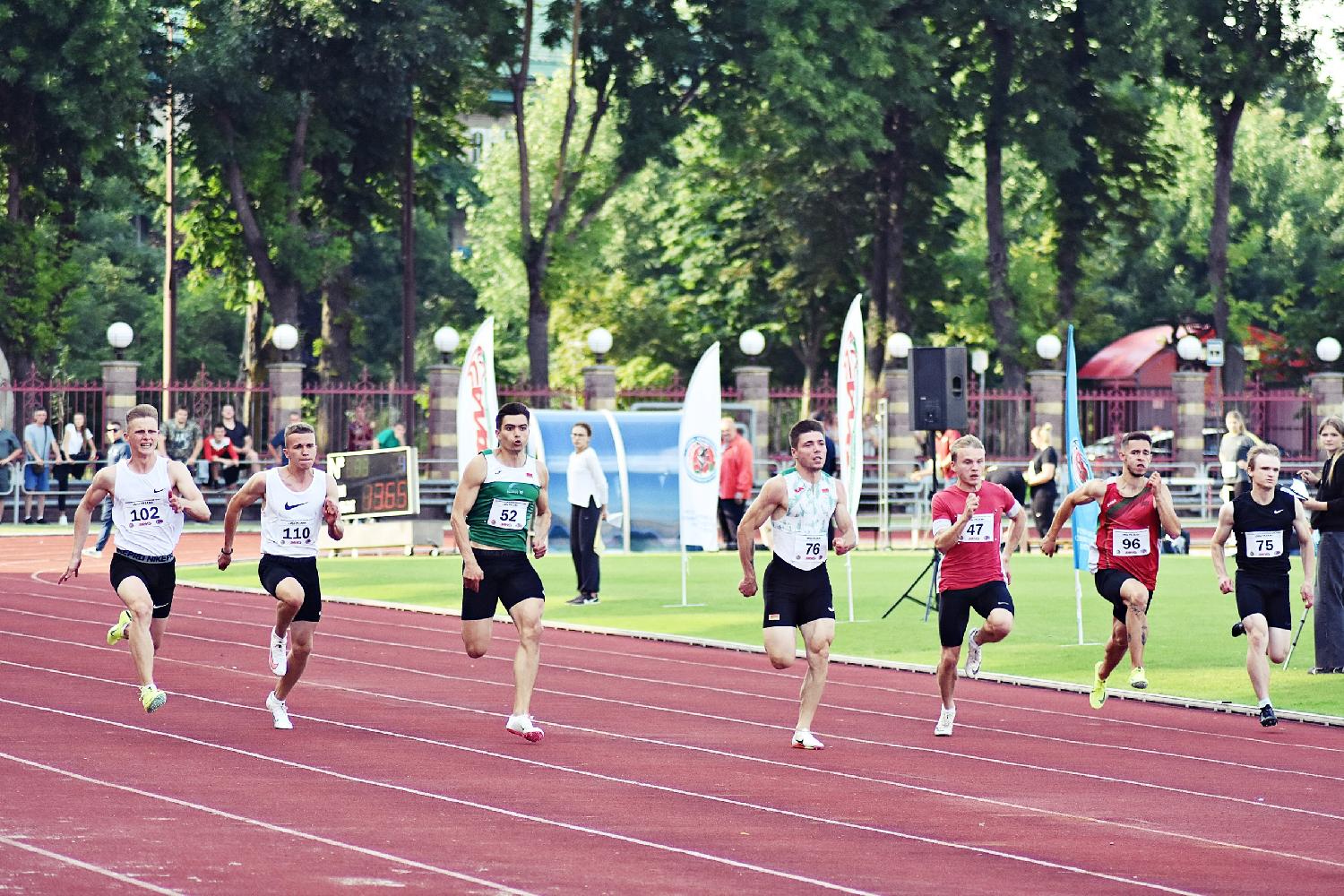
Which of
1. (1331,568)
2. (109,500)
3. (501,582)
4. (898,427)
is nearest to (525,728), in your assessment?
(501,582)

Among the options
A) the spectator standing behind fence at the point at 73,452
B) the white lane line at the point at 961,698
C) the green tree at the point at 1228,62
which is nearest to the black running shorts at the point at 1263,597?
the white lane line at the point at 961,698

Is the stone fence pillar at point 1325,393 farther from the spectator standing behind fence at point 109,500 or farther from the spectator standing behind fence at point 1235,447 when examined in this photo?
the spectator standing behind fence at point 109,500

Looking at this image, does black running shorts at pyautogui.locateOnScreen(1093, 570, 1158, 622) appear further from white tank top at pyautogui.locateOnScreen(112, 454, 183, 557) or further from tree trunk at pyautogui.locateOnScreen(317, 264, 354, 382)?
tree trunk at pyautogui.locateOnScreen(317, 264, 354, 382)

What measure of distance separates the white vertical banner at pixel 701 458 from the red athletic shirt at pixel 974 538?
342 inches

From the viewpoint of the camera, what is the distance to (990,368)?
6128 cm

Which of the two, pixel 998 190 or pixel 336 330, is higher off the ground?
pixel 998 190

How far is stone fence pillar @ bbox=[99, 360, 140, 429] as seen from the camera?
38.7m

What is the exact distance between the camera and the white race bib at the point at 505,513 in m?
12.7

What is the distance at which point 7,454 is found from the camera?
116ft

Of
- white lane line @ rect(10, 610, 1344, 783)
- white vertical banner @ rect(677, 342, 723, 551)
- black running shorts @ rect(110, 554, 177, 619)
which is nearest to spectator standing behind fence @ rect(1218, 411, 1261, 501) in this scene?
white vertical banner @ rect(677, 342, 723, 551)

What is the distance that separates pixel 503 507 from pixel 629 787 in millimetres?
2143

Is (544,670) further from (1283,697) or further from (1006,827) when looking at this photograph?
(1006,827)

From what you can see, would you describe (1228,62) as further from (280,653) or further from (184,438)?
(280,653)

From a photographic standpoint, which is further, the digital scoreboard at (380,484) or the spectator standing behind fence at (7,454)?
the spectator standing behind fence at (7,454)
